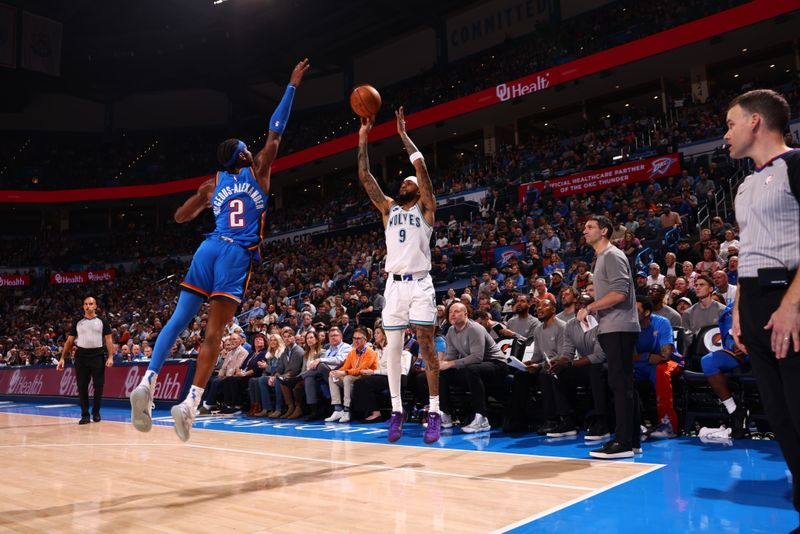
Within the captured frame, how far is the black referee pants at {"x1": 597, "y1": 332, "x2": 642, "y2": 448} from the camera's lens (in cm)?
451

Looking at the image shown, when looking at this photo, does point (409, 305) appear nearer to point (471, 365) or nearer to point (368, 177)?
point (368, 177)

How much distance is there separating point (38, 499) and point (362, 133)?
3592 mm

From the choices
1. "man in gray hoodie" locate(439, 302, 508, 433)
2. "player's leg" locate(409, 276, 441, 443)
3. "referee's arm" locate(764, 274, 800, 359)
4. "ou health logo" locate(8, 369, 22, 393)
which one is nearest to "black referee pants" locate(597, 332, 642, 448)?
"player's leg" locate(409, 276, 441, 443)

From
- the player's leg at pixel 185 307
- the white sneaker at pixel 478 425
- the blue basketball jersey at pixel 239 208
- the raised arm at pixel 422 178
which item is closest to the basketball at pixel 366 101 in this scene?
the raised arm at pixel 422 178

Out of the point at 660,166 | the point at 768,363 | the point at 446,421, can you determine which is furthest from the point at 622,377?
the point at 660,166

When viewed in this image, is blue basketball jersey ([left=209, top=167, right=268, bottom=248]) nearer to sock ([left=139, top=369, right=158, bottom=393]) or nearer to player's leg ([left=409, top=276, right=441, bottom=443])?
sock ([left=139, top=369, right=158, bottom=393])

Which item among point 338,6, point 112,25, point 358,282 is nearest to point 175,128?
point 112,25

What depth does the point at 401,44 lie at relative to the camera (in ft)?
101

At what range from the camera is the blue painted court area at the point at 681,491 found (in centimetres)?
281

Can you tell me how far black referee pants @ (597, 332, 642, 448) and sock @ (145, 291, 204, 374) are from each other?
118 inches

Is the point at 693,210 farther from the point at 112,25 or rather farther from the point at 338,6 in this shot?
the point at 112,25

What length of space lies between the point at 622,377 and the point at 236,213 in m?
3.06

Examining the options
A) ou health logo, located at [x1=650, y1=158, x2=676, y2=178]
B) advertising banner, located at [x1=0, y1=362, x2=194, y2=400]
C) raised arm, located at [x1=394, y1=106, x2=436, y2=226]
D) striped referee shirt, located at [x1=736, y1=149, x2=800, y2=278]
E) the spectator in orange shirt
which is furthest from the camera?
ou health logo, located at [x1=650, y1=158, x2=676, y2=178]

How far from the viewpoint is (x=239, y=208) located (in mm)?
4367
